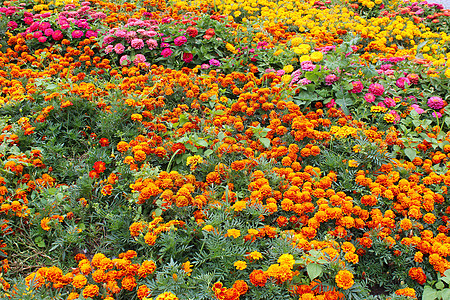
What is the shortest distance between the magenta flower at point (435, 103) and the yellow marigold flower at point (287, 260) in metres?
2.67

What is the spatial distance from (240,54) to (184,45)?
2.43 feet

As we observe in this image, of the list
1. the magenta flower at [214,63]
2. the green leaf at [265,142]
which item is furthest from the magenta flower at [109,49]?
the green leaf at [265,142]

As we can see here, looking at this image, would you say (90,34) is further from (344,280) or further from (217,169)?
(344,280)

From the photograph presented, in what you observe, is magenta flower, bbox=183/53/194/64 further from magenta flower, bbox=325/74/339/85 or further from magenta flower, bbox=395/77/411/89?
magenta flower, bbox=395/77/411/89

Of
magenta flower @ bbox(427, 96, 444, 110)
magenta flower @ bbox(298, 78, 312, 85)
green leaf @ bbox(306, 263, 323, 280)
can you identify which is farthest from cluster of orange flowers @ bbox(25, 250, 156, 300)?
magenta flower @ bbox(427, 96, 444, 110)

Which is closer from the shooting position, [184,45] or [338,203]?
[338,203]

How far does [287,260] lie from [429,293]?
889 mm

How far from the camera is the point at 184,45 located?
4.53 meters

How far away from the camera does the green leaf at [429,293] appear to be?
202 centimetres

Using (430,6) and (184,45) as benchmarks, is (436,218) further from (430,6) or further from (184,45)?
(430,6)

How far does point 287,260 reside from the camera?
195 cm

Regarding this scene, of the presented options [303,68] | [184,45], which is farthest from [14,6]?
[303,68]

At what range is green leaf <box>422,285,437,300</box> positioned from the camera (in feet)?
6.64

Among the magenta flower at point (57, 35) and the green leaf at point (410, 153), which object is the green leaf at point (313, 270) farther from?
the magenta flower at point (57, 35)
